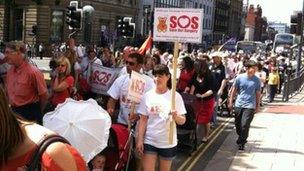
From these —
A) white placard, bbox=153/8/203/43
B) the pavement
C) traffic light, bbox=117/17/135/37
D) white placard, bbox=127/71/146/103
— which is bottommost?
the pavement

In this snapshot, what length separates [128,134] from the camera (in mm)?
6148

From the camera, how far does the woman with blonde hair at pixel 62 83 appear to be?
811 cm

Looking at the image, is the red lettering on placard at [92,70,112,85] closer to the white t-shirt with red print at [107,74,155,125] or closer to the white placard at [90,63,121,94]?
the white placard at [90,63,121,94]

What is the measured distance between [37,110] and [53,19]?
42.7m

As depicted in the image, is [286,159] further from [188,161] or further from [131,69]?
[131,69]

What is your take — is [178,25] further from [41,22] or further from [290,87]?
[41,22]

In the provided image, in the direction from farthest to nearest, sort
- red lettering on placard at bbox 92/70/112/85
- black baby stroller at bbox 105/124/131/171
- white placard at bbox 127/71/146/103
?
red lettering on placard at bbox 92/70/112/85 < white placard at bbox 127/71/146/103 < black baby stroller at bbox 105/124/131/171

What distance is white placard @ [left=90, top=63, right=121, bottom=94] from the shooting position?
10758mm

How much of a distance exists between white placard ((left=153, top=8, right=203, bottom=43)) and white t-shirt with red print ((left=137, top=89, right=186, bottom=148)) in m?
1.08

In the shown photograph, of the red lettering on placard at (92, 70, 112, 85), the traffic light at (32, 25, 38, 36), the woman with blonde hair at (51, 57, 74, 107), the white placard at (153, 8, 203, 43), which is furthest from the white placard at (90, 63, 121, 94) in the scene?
the traffic light at (32, 25, 38, 36)

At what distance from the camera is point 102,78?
10961mm

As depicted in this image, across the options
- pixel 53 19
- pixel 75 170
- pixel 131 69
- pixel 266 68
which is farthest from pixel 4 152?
pixel 53 19

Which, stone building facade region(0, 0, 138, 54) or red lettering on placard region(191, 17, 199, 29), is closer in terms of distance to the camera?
red lettering on placard region(191, 17, 199, 29)

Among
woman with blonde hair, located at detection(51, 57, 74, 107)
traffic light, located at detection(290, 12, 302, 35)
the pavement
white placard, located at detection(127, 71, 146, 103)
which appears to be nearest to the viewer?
white placard, located at detection(127, 71, 146, 103)
